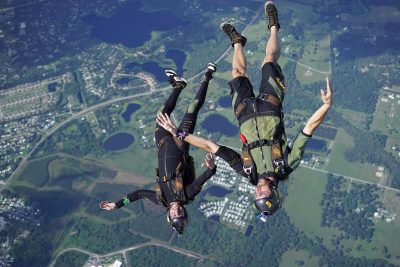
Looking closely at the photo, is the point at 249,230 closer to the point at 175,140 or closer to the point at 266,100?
the point at 175,140

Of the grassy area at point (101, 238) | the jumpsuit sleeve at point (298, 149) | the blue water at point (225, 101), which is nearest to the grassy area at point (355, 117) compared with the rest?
the blue water at point (225, 101)

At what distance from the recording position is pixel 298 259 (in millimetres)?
54750

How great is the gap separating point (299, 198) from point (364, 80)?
2394cm

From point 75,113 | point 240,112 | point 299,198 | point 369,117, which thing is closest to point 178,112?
point 75,113

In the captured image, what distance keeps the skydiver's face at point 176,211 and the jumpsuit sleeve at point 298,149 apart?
A: 10.6ft

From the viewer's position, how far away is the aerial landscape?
56.6 meters

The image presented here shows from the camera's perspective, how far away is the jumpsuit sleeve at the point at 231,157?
602 inches

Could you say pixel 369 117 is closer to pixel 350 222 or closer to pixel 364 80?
pixel 364 80

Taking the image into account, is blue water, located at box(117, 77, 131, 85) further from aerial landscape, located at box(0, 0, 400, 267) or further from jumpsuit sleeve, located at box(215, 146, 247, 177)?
jumpsuit sleeve, located at box(215, 146, 247, 177)

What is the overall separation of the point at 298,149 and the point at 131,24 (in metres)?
76.9

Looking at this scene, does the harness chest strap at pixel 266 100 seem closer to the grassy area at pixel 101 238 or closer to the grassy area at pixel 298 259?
the grassy area at pixel 298 259

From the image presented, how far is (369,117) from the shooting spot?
227 feet

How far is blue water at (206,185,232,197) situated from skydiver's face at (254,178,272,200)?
44318 millimetres

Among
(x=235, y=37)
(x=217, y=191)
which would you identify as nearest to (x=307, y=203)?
(x=217, y=191)
